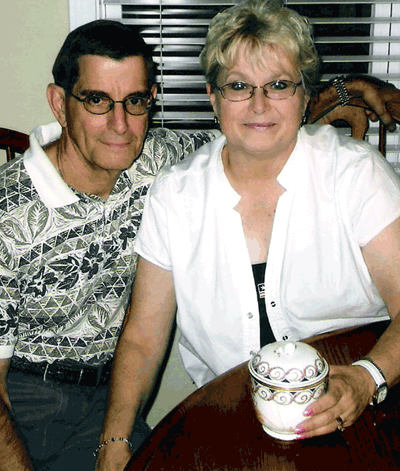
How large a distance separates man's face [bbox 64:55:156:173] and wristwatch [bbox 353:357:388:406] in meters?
0.76

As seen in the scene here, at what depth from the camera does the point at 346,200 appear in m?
1.41

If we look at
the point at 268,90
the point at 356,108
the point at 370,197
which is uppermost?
the point at 268,90

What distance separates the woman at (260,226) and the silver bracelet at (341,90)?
0.40 feet

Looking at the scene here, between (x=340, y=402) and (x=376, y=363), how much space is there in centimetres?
16

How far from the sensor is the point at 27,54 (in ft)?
6.60

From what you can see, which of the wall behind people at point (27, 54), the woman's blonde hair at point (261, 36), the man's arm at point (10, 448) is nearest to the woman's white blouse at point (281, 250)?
the woman's blonde hair at point (261, 36)

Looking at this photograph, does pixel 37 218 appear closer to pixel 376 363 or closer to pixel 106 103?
pixel 106 103

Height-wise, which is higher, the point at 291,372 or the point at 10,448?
the point at 291,372

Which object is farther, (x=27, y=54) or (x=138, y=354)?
(x=27, y=54)

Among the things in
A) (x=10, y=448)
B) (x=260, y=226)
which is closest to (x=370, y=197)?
(x=260, y=226)

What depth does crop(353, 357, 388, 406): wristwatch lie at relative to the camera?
1034 millimetres

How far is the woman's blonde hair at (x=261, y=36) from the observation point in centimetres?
135

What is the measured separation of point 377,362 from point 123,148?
785mm

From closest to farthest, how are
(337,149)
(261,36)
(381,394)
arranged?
(381,394) → (261,36) → (337,149)
